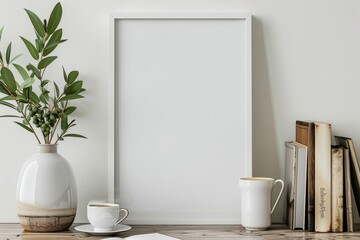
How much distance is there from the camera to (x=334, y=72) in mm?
1708

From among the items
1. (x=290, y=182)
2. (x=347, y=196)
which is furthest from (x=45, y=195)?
(x=347, y=196)

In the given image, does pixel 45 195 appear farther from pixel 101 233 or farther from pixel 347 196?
pixel 347 196

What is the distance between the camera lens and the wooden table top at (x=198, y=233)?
1496 mm

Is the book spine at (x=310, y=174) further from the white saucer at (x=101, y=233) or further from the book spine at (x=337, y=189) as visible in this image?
the white saucer at (x=101, y=233)

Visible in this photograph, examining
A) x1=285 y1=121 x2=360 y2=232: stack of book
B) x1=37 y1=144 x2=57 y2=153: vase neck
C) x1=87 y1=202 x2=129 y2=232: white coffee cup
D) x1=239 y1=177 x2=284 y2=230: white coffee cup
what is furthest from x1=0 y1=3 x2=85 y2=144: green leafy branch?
x1=285 y1=121 x2=360 y2=232: stack of book

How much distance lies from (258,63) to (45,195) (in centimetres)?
68

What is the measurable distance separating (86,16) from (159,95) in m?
0.30

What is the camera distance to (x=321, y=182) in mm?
1552

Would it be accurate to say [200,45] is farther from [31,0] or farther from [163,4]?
[31,0]

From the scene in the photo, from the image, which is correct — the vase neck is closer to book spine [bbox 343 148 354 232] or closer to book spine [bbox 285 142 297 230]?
book spine [bbox 285 142 297 230]

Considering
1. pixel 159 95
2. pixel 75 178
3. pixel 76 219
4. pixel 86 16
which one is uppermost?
pixel 86 16

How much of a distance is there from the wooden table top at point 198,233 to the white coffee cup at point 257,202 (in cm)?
2

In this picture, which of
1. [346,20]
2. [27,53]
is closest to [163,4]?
[27,53]

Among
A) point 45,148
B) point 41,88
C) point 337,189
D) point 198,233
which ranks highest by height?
point 41,88
